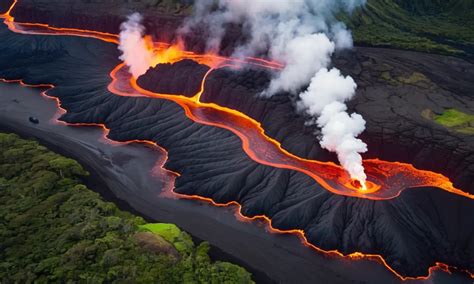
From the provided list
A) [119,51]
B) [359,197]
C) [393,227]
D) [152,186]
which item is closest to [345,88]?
[359,197]

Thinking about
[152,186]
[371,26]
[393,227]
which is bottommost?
[152,186]

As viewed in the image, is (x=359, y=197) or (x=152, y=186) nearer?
(x=359, y=197)

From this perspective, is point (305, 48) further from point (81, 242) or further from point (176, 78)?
point (81, 242)

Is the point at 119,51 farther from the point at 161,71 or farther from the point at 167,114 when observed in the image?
the point at 167,114

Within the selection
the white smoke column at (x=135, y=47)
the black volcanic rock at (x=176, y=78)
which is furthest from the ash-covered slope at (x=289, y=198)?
the white smoke column at (x=135, y=47)

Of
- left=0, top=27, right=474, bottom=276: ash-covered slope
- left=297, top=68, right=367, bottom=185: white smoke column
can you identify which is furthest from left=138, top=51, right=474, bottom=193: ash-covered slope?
left=0, top=27, right=474, bottom=276: ash-covered slope

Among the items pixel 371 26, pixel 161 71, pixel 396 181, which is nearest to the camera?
pixel 396 181
